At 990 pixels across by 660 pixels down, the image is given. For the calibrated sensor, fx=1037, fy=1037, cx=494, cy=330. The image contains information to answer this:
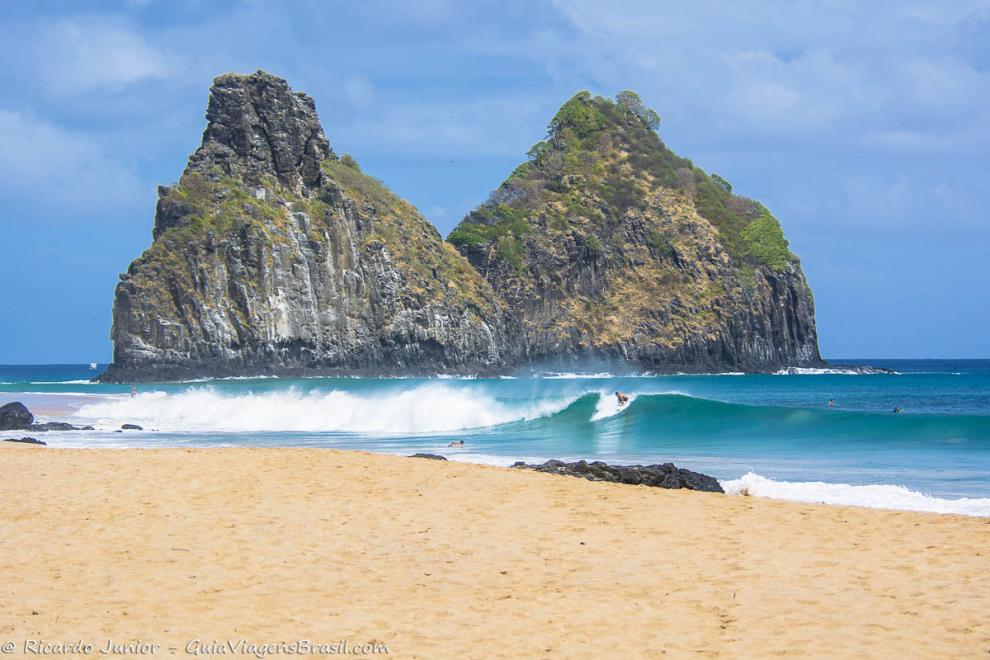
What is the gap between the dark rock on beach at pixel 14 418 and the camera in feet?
89.4

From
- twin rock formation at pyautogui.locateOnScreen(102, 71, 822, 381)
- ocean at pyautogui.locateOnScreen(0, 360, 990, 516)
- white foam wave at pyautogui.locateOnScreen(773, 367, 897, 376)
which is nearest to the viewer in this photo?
ocean at pyautogui.locateOnScreen(0, 360, 990, 516)

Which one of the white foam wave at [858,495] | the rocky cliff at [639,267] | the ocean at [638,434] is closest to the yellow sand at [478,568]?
the white foam wave at [858,495]

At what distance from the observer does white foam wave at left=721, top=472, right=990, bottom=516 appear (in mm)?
13406

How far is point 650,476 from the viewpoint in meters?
15.0

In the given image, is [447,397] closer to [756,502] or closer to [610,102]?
[756,502]

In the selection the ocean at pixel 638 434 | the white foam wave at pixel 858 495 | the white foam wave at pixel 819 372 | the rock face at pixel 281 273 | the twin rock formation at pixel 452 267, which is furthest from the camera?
the white foam wave at pixel 819 372

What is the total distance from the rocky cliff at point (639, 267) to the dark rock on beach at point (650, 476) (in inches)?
3578

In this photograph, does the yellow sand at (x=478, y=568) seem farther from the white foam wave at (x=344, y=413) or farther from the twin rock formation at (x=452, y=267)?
the twin rock formation at (x=452, y=267)

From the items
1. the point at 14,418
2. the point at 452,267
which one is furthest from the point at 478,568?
the point at 452,267

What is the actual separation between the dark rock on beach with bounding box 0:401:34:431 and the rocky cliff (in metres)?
79.9

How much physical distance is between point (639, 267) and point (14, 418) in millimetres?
92522

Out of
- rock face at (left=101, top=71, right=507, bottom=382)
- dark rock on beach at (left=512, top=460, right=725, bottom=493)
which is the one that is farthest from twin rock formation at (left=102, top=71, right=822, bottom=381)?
dark rock on beach at (left=512, top=460, right=725, bottom=493)

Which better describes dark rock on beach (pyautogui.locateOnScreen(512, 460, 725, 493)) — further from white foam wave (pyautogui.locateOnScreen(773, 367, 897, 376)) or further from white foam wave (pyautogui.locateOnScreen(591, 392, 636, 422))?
white foam wave (pyautogui.locateOnScreen(773, 367, 897, 376))

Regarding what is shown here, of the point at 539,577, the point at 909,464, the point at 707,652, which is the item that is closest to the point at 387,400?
the point at 909,464
